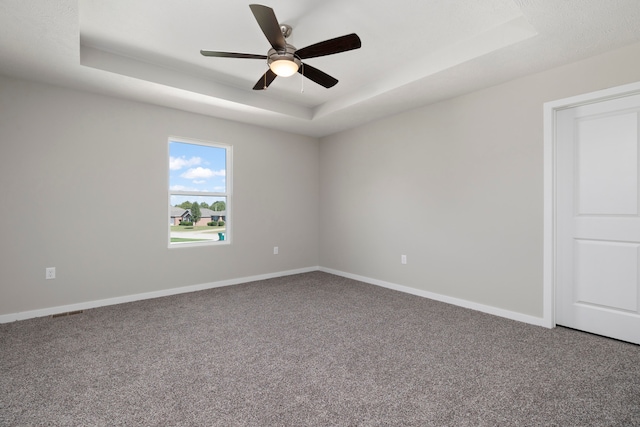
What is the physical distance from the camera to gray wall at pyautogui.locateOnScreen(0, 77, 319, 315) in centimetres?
306

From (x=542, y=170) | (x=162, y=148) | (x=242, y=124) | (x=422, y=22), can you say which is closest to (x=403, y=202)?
(x=542, y=170)

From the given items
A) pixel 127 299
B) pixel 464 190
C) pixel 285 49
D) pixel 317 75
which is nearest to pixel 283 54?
pixel 285 49

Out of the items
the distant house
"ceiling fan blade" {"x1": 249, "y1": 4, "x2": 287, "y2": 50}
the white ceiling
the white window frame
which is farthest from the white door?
the distant house

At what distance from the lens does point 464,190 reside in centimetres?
350

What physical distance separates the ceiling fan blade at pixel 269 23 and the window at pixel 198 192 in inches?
97.8

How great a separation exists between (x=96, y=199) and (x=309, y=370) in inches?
120

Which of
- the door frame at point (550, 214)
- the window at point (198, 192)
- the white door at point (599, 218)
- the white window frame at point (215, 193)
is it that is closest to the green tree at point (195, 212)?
the window at point (198, 192)

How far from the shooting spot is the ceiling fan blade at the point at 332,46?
6.89 feet

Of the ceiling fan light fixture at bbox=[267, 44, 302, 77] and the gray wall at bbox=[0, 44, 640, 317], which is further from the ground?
the ceiling fan light fixture at bbox=[267, 44, 302, 77]

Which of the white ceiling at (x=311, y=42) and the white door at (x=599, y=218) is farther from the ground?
Answer: the white ceiling at (x=311, y=42)

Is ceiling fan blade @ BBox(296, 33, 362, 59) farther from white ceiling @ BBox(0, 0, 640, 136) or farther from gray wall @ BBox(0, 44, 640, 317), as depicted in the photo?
gray wall @ BBox(0, 44, 640, 317)

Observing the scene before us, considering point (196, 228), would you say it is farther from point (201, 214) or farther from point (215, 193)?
point (215, 193)

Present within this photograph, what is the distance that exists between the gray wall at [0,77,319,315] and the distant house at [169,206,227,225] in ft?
0.60

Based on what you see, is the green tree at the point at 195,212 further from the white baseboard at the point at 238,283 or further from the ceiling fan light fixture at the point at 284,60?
the ceiling fan light fixture at the point at 284,60
